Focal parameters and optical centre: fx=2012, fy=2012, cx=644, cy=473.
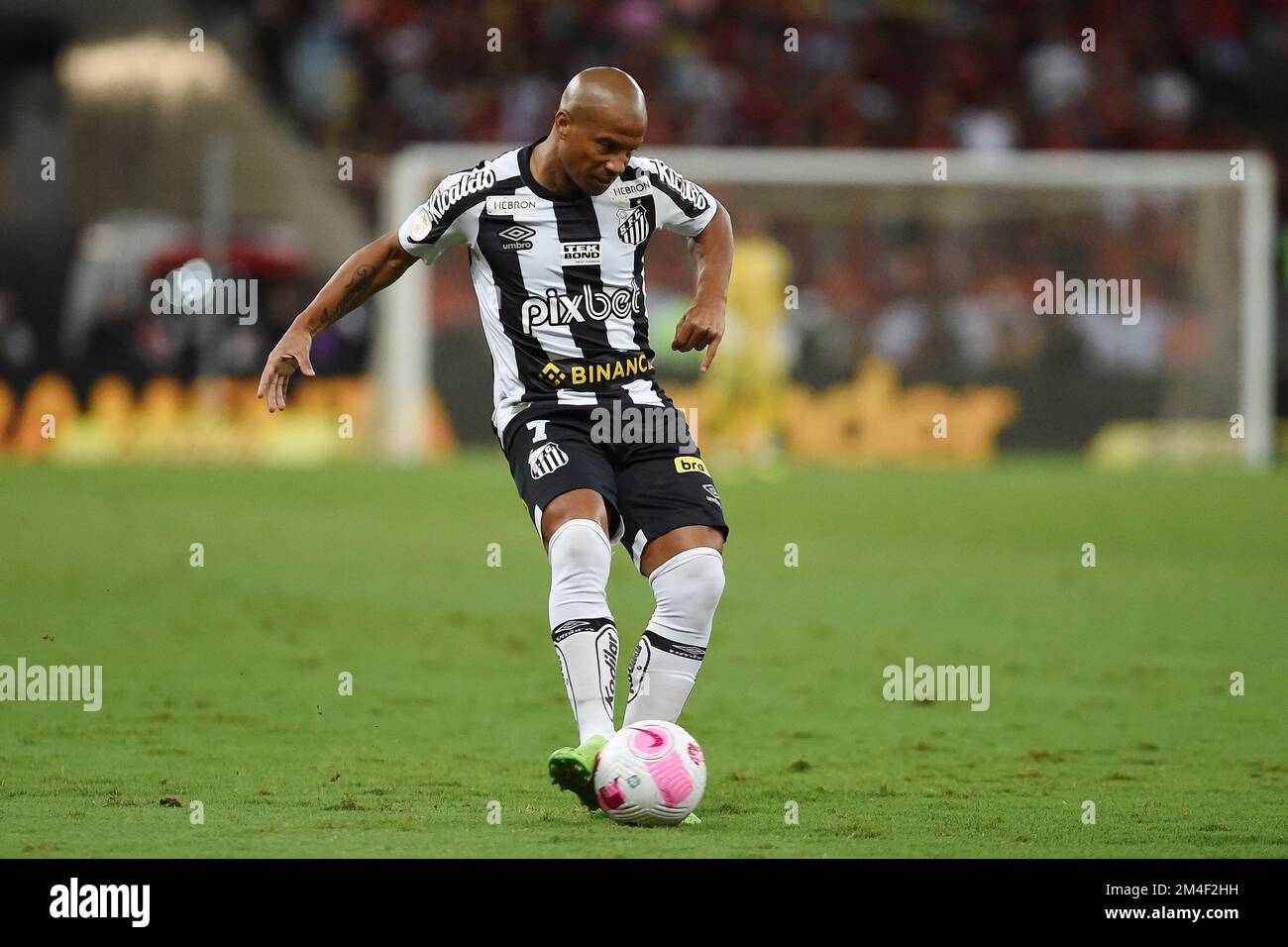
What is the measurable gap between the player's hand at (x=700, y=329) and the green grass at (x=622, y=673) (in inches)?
53.9

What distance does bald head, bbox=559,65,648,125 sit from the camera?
5.71 metres

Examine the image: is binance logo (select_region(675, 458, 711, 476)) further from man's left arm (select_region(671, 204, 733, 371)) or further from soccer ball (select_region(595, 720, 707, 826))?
soccer ball (select_region(595, 720, 707, 826))

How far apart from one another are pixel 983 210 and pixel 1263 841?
710 inches

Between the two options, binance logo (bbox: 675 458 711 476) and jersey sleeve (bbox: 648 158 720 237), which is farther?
jersey sleeve (bbox: 648 158 720 237)

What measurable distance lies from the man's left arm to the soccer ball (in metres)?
1.14

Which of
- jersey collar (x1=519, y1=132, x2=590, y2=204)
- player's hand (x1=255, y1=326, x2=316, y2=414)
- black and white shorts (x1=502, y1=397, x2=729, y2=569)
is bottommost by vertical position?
black and white shorts (x1=502, y1=397, x2=729, y2=569)

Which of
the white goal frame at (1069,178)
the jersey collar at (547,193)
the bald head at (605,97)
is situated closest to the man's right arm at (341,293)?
the jersey collar at (547,193)

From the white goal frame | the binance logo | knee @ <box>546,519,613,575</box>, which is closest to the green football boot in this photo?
knee @ <box>546,519,613,575</box>

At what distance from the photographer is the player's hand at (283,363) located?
6105 mm

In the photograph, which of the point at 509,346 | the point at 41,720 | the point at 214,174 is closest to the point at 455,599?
the point at 41,720

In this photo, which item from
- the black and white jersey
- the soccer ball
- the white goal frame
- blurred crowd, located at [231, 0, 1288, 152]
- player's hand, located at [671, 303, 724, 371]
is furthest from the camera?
blurred crowd, located at [231, 0, 1288, 152]

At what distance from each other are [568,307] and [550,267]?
13cm

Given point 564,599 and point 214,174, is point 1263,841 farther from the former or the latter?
point 214,174

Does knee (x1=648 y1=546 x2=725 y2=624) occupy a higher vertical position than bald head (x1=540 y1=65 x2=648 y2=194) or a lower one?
lower
